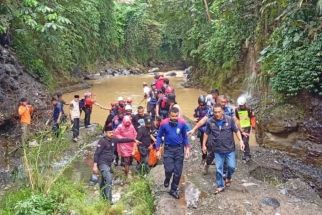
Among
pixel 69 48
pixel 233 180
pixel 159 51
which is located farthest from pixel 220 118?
pixel 159 51

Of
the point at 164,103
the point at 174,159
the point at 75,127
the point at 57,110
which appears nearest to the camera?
the point at 174,159

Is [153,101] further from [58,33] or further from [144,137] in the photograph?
[58,33]

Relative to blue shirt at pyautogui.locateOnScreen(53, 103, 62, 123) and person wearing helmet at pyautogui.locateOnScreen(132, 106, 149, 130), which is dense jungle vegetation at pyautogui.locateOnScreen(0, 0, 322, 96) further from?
person wearing helmet at pyautogui.locateOnScreen(132, 106, 149, 130)

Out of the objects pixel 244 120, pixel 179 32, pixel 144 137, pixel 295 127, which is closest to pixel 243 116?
pixel 244 120

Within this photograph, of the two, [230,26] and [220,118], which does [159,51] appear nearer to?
[230,26]

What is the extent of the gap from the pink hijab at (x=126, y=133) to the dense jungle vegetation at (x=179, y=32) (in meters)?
2.61

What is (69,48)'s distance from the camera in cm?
2819

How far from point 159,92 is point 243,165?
334 centimetres

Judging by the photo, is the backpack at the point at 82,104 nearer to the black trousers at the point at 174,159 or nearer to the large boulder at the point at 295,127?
the large boulder at the point at 295,127

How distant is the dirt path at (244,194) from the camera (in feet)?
24.8

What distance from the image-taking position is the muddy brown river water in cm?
2120

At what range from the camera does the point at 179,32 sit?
32812 millimetres

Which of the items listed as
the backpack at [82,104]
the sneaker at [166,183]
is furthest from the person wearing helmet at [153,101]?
the sneaker at [166,183]

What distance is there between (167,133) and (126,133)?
2031 millimetres
